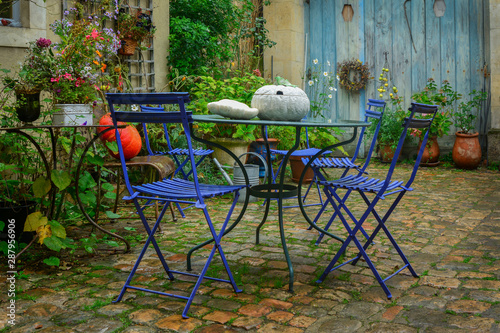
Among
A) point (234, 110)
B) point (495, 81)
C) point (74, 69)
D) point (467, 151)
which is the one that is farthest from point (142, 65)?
point (495, 81)

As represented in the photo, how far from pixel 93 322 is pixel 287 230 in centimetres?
204

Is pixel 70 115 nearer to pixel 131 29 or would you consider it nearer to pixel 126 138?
pixel 126 138

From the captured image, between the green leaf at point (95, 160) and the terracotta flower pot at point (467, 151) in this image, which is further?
the terracotta flower pot at point (467, 151)

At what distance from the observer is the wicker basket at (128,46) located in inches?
231

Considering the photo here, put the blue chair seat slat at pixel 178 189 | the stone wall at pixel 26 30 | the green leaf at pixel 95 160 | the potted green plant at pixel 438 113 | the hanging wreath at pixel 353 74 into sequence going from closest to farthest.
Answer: the blue chair seat slat at pixel 178 189
the green leaf at pixel 95 160
the stone wall at pixel 26 30
the potted green plant at pixel 438 113
the hanging wreath at pixel 353 74

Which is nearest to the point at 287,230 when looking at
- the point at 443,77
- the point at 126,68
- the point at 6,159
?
the point at 6,159

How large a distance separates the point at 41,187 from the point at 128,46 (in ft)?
10.1

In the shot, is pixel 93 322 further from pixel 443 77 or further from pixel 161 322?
pixel 443 77

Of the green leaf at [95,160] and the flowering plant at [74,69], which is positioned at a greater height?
the flowering plant at [74,69]

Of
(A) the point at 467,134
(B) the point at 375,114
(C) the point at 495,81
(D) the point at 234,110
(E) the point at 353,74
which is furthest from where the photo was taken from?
(E) the point at 353,74

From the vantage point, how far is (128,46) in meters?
5.90

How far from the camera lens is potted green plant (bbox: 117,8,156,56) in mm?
5828

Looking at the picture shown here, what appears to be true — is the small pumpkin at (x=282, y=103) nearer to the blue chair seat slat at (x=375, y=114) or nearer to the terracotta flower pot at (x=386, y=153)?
the blue chair seat slat at (x=375, y=114)

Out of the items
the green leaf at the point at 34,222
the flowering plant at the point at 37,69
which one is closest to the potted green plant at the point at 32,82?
the flowering plant at the point at 37,69
